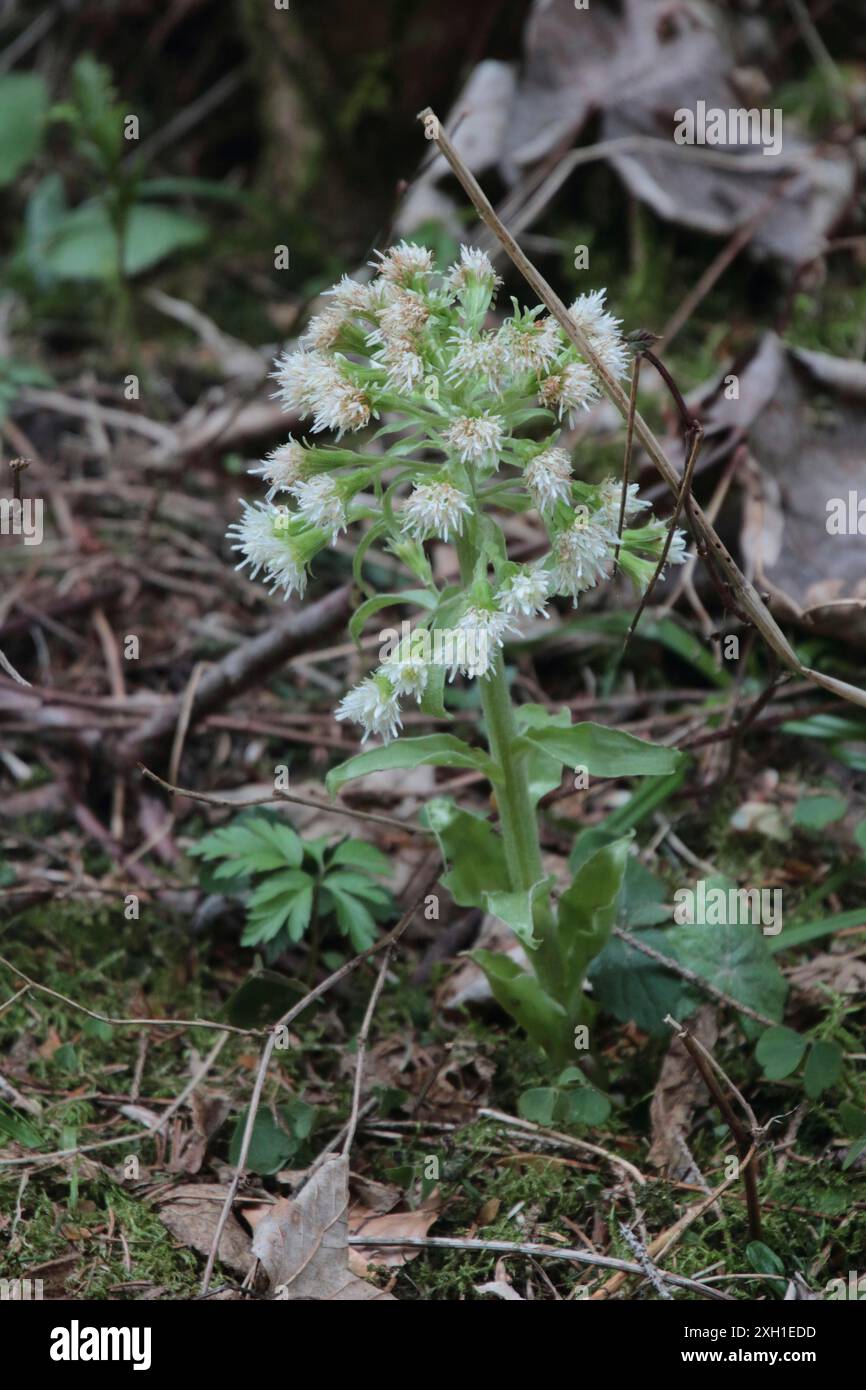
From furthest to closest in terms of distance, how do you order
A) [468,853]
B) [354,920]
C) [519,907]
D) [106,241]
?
[106,241], [354,920], [468,853], [519,907]

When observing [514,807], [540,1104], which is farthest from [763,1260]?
[514,807]

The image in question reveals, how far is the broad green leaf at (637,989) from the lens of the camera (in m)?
2.08

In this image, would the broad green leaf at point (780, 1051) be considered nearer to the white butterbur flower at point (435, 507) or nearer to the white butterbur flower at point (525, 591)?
the white butterbur flower at point (525, 591)

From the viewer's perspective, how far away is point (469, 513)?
1.78 metres

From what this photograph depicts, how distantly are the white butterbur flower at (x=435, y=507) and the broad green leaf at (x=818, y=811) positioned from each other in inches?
41.2

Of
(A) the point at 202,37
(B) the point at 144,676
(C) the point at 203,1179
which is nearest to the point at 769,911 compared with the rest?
(C) the point at 203,1179

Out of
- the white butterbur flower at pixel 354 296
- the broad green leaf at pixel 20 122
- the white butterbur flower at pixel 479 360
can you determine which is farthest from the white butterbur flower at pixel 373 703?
the broad green leaf at pixel 20 122

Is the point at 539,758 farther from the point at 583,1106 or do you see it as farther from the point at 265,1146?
the point at 265,1146

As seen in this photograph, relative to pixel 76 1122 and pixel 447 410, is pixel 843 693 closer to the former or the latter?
pixel 447 410

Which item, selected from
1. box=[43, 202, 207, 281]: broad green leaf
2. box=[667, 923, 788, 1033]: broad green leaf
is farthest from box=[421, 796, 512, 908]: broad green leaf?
box=[43, 202, 207, 281]: broad green leaf

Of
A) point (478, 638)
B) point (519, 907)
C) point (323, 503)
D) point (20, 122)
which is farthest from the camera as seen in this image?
point (20, 122)

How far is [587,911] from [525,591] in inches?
23.3

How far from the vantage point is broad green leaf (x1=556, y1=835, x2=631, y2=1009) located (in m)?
1.95

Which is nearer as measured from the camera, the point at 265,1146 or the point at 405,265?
the point at 405,265
